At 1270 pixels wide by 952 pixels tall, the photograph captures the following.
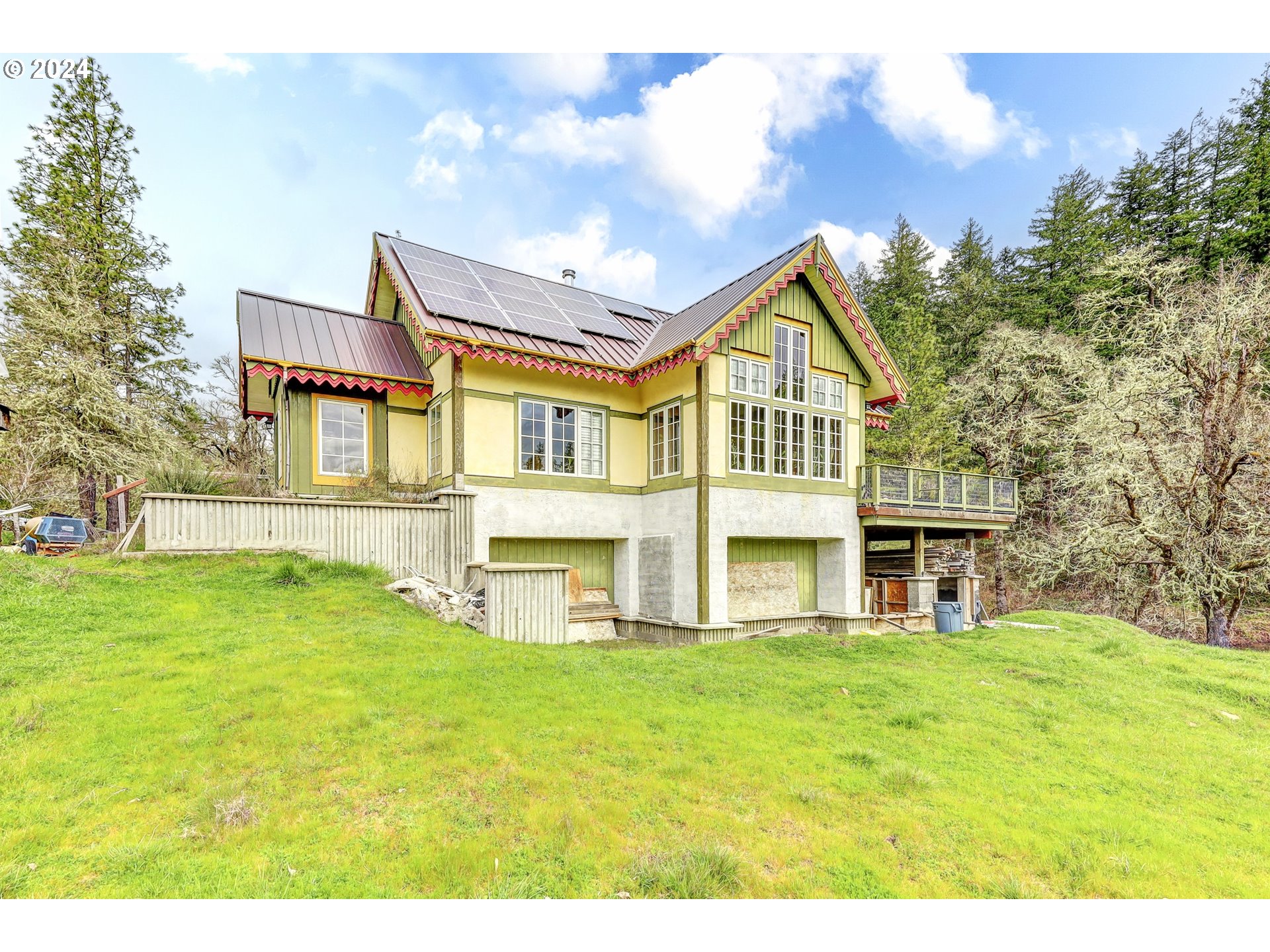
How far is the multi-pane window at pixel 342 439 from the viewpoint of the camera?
12.4 meters

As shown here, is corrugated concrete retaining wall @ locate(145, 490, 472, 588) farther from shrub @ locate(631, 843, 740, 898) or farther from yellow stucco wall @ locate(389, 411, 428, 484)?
shrub @ locate(631, 843, 740, 898)

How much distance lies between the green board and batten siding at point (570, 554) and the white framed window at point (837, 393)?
7.10 m

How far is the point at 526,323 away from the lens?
42.4 feet

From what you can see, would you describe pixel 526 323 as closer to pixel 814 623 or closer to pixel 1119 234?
pixel 814 623

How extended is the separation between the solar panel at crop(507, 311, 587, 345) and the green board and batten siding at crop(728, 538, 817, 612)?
6.54 meters

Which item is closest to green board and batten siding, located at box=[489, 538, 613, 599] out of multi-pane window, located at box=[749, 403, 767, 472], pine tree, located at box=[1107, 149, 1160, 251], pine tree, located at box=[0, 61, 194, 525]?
multi-pane window, located at box=[749, 403, 767, 472]

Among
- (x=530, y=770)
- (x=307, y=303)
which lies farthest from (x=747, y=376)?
Answer: (x=307, y=303)

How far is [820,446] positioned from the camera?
14461mm

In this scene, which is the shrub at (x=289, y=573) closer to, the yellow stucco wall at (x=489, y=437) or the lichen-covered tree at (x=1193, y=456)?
the yellow stucco wall at (x=489, y=437)

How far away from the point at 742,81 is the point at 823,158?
30.5 feet

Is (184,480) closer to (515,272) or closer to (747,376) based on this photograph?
(515,272)

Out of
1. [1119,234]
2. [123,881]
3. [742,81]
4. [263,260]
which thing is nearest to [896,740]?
[123,881]

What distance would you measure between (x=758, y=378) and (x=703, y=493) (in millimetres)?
3362

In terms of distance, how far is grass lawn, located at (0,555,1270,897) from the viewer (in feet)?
10.7
